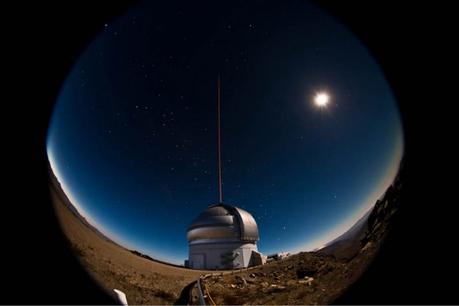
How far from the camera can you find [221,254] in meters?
11.9

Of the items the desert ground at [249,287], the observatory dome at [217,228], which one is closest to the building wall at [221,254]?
the observatory dome at [217,228]

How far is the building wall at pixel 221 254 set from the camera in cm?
1027

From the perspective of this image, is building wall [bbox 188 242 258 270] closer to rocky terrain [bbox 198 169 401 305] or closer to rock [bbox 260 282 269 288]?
rock [bbox 260 282 269 288]

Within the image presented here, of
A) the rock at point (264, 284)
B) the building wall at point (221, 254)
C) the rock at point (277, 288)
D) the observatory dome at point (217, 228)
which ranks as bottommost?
the rock at point (277, 288)

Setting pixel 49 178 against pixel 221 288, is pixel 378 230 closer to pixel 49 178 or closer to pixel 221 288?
pixel 221 288

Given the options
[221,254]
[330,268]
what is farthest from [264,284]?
[221,254]

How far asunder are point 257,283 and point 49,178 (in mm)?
5045

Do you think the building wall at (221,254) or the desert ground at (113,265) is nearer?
the desert ground at (113,265)

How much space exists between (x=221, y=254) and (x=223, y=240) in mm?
1078

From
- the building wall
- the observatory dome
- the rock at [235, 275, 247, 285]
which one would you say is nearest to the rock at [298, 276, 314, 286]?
the rock at [235, 275, 247, 285]

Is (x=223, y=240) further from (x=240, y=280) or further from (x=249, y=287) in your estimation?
(x=249, y=287)

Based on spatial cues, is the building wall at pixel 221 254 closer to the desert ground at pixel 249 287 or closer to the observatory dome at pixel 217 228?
the observatory dome at pixel 217 228

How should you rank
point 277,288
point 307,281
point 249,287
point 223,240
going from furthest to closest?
point 223,240 → point 249,287 → point 277,288 → point 307,281

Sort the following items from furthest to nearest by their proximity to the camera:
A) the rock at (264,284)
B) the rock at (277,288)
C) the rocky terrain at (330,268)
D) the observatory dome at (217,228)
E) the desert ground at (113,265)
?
the observatory dome at (217,228) → the rock at (264,284) → the rock at (277,288) → the desert ground at (113,265) → the rocky terrain at (330,268)
